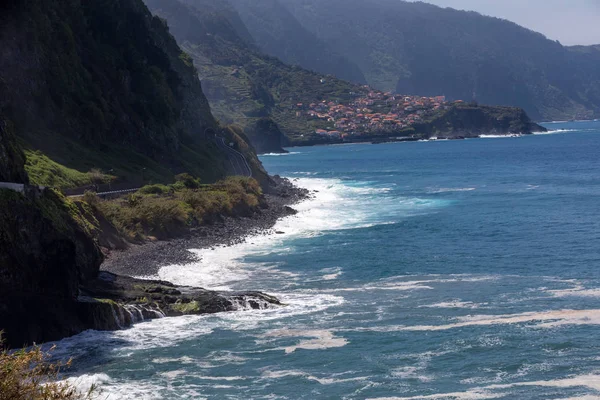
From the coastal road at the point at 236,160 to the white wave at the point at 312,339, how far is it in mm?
63520

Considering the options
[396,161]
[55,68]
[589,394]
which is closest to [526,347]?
[589,394]

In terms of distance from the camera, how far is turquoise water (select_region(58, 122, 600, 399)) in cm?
2636

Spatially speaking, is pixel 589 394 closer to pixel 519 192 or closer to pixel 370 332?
pixel 370 332

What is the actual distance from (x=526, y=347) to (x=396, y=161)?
129 meters

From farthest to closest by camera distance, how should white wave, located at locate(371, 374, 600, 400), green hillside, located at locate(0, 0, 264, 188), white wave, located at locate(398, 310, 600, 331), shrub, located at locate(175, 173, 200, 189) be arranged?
1. shrub, located at locate(175, 173, 200, 189)
2. green hillside, located at locate(0, 0, 264, 188)
3. white wave, located at locate(398, 310, 600, 331)
4. white wave, located at locate(371, 374, 600, 400)

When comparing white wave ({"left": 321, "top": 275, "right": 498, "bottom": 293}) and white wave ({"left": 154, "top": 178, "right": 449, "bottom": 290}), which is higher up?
white wave ({"left": 154, "top": 178, "right": 449, "bottom": 290})

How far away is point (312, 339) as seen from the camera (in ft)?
102

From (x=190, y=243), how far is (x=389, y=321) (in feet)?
82.9

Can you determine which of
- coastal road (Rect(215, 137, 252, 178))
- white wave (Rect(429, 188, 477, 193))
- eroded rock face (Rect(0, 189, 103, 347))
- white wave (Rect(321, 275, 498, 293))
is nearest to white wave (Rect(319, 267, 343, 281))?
white wave (Rect(321, 275, 498, 293))

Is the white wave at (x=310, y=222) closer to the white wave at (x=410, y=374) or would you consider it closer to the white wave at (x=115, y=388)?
the white wave at (x=115, y=388)

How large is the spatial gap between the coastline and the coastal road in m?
15.1

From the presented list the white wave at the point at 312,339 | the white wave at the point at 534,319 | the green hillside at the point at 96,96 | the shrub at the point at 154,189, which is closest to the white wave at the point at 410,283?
the white wave at the point at 534,319

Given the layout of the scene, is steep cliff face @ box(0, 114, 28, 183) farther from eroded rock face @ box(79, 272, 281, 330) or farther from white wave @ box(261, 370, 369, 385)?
white wave @ box(261, 370, 369, 385)

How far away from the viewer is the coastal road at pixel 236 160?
98150 millimetres
